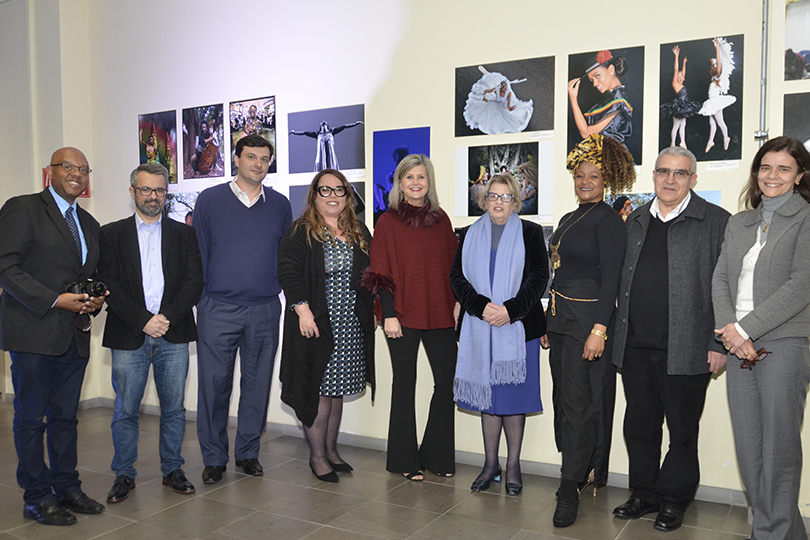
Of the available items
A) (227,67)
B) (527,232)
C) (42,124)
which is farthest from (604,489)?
(42,124)

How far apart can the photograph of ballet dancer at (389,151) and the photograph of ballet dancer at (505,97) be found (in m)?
0.28

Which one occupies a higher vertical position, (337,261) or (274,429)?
(337,261)

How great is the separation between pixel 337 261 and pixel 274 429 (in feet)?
6.24

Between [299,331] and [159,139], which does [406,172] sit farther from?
[159,139]

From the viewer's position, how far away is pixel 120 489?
11.8 feet

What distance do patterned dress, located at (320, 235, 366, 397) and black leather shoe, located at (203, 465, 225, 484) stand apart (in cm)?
81

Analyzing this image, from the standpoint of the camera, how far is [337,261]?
384 cm

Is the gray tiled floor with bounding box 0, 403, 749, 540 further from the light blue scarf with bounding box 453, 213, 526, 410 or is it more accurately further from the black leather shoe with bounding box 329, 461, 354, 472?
the light blue scarf with bounding box 453, 213, 526, 410

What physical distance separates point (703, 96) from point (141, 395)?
11.9 ft

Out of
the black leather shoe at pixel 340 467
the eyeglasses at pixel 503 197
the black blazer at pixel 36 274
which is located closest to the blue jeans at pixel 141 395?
the black blazer at pixel 36 274

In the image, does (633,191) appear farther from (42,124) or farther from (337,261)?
(42,124)

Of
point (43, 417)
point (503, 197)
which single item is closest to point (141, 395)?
point (43, 417)

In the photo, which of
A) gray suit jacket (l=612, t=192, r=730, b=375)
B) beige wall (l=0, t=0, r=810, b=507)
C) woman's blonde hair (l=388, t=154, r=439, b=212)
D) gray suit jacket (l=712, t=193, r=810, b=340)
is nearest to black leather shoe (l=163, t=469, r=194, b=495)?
beige wall (l=0, t=0, r=810, b=507)

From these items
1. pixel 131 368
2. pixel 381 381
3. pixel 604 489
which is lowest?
pixel 604 489
